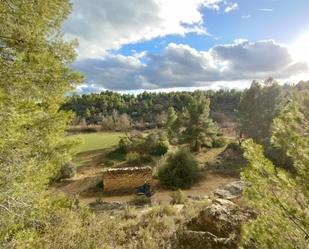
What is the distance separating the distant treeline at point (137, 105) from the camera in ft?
213

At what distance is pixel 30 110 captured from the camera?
18.4 feet

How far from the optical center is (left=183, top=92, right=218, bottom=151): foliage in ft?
96.6

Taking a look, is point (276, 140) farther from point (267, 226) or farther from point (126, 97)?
point (126, 97)

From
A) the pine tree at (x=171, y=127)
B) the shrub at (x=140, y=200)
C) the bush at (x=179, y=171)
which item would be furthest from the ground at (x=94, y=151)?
the shrub at (x=140, y=200)

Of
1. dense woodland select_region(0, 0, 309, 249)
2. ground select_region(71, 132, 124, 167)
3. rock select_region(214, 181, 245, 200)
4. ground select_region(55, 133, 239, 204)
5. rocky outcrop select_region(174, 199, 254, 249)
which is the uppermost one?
dense woodland select_region(0, 0, 309, 249)

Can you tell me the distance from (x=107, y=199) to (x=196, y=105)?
14438 mm

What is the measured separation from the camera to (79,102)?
74375mm

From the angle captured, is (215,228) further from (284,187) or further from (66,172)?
(66,172)

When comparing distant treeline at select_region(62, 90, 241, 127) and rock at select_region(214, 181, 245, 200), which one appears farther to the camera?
distant treeline at select_region(62, 90, 241, 127)

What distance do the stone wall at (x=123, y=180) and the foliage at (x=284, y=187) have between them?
1623cm

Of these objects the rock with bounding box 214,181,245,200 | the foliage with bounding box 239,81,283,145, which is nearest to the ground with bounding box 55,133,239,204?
the rock with bounding box 214,181,245,200

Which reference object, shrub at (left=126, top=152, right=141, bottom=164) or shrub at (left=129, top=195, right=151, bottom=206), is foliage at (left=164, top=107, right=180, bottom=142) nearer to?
shrub at (left=126, top=152, right=141, bottom=164)

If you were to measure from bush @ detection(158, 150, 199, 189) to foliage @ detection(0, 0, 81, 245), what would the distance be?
13221 mm

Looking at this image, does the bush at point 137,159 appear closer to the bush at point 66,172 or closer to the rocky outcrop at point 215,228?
the bush at point 66,172
